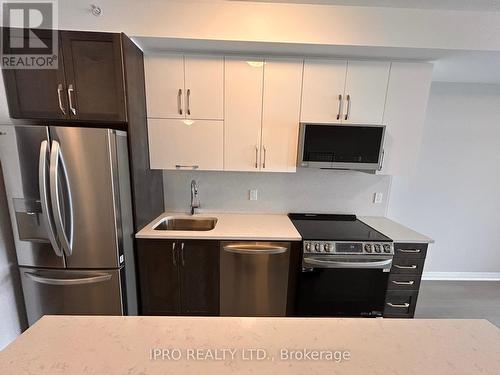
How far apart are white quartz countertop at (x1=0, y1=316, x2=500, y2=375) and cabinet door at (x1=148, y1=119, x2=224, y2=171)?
4.58 ft

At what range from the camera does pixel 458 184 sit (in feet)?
8.87

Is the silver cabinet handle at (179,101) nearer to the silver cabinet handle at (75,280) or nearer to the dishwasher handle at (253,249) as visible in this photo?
the dishwasher handle at (253,249)

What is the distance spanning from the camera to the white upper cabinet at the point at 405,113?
1.89 metres

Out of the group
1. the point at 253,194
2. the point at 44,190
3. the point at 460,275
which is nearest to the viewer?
the point at 44,190

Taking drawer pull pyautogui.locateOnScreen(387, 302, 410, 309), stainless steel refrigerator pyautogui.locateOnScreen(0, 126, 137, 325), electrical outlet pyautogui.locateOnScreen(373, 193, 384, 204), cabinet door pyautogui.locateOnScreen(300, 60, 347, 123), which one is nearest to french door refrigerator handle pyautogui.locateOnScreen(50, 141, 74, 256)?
stainless steel refrigerator pyautogui.locateOnScreen(0, 126, 137, 325)

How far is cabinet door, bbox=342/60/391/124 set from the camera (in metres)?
1.88

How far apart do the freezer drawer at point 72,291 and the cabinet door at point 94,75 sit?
1.18 meters

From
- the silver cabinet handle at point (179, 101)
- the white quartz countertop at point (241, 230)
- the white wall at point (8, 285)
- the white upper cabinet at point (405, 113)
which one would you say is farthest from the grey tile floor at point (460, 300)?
the white wall at point (8, 285)

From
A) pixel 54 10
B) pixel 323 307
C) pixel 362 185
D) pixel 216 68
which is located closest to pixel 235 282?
pixel 323 307

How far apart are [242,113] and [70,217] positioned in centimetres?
153

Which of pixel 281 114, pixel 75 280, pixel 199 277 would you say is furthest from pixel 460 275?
pixel 75 280

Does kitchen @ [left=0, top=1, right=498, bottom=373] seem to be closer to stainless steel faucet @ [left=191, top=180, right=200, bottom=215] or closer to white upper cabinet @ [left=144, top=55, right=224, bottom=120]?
white upper cabinet @ [left=144, top=55, right=224, bottom=120]

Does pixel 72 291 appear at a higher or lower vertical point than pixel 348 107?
lower

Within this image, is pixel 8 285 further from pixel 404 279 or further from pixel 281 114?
pixel 404 279
